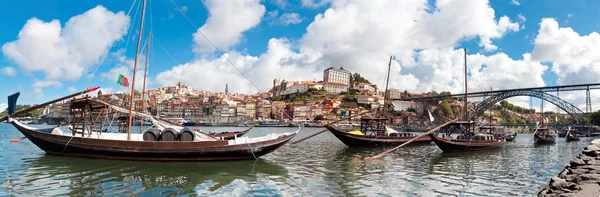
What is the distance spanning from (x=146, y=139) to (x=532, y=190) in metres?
14.6

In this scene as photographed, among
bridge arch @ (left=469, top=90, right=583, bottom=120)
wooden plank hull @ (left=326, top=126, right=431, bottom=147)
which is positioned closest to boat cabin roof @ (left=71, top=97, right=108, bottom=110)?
wooden plank hull @ (left=326, top=126, right=431, bottom=147)

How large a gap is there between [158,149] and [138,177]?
305cm

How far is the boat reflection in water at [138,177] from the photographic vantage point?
9.38 meters

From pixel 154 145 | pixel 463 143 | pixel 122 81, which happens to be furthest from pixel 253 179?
pixel 463 143

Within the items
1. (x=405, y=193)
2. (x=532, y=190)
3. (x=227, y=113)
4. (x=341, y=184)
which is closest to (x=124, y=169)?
(x=341, y=184)

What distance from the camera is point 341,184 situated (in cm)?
1072

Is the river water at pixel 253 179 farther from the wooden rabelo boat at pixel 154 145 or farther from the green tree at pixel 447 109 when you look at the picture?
the green tree at pixel 447 109

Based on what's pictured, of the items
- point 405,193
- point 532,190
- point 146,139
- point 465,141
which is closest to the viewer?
point 405,193

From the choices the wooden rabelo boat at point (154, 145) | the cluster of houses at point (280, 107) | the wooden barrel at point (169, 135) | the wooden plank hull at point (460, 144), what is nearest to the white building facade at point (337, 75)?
the cluster of houses at point (280, 107)

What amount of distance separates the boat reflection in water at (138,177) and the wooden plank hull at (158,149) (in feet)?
1.03

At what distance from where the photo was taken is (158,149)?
1409 cm

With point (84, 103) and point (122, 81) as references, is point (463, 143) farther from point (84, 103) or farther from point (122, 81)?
point (84, 103)

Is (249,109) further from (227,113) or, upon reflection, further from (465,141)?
(465,141)

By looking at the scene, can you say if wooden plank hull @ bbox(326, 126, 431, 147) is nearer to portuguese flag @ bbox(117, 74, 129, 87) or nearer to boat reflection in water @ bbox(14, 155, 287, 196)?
boat reflection in water @ bbox(14, 155, 287, 196)
